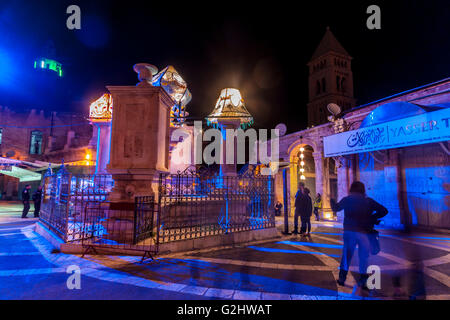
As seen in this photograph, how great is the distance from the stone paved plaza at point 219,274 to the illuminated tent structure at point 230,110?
607cm

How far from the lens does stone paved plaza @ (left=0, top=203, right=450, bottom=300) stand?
3.64 m

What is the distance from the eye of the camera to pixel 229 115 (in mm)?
10938

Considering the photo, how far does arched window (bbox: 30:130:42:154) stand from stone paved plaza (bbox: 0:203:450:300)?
3091 cm

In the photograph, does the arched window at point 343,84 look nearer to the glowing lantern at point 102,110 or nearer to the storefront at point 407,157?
the storefront at point 407,157

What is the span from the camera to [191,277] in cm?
434

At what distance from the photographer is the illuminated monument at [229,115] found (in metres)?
11.0

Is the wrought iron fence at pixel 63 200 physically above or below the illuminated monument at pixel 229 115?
below

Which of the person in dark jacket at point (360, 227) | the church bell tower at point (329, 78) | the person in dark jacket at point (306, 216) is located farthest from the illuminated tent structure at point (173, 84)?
the church bell tower at point (329, 78)

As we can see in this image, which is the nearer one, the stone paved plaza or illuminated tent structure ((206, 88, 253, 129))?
the stone paved plaza

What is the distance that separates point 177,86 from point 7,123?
96.6 feet

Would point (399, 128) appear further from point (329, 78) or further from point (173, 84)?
point (329, 78)

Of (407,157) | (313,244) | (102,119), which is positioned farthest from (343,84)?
(102,119)

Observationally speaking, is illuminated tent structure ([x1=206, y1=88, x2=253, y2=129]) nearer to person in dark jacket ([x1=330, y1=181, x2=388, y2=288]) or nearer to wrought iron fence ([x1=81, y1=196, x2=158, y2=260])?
wrought iron fence ([x1=81, y1=196, x2=158, y2=260])

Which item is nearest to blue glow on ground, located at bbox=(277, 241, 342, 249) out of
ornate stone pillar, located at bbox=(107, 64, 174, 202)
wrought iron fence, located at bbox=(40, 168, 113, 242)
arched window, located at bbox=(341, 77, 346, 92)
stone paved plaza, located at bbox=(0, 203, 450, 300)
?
stone paved plaza, located at bbox=(0, 203, 450, 300)
